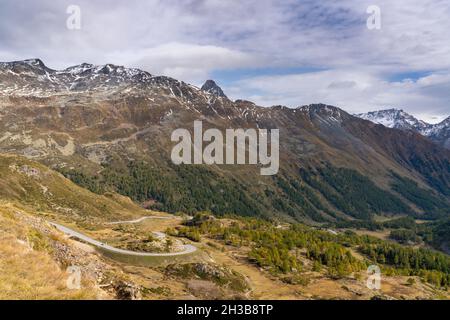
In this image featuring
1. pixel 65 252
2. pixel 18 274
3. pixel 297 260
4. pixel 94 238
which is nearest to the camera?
pixel 18 274

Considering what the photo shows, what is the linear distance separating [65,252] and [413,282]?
381 ft

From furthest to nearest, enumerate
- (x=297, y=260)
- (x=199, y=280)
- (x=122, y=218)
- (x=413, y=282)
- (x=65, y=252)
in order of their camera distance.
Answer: (x=122, y=218) < (x=297, y=260) < (x=413, y=282) < (x=199, y=280) < (x=65, y=252)

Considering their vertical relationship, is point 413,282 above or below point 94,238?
below

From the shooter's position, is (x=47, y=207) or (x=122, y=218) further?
(x=122, y=218)
